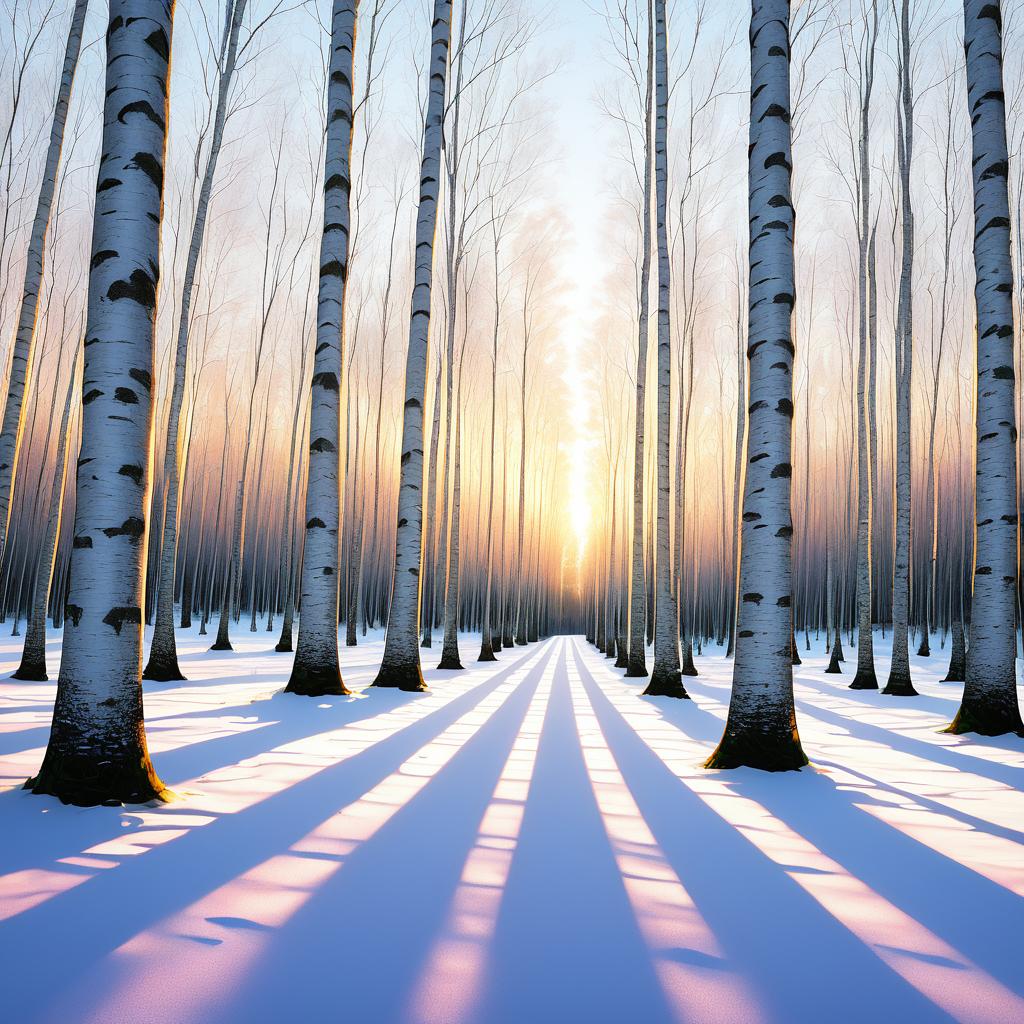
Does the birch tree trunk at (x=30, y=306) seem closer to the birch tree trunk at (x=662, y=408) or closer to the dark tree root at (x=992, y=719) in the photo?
the birch tree trunk at (x=662, y=408)

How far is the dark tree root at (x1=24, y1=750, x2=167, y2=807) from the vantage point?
287 cm

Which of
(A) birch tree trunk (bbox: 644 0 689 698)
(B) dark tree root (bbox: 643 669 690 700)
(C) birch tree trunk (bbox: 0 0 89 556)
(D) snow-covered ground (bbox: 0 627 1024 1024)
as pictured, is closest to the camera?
(D) snow-covered ground (bbox: 0 627 1024 1024)

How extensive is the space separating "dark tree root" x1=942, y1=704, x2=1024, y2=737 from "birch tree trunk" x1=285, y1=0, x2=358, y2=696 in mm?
6565

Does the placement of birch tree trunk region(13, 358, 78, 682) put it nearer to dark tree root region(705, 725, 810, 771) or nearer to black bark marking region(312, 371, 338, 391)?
black bark marking region(312, 371, 338, 391)

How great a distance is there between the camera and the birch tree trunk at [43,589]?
8227 mm

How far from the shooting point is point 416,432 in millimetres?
9211

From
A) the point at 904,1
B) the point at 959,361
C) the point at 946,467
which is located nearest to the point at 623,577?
the point at 959,361

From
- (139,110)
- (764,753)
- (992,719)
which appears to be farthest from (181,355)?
(992,719)

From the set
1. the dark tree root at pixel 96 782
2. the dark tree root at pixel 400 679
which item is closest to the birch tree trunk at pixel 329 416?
the dark tree root at pixel 400 679

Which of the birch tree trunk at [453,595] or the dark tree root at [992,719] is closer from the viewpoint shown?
Answer: the dark tree root at [992,719]

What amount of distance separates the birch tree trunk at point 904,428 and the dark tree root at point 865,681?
3.38 feet

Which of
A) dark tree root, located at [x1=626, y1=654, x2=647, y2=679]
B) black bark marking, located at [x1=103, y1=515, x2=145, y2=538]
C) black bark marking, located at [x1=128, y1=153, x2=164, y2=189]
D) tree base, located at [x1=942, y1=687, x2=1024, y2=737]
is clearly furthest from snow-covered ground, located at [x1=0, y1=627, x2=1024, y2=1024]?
dark tree root, located at [x1=626, y1=654, x2=647, y2=679]

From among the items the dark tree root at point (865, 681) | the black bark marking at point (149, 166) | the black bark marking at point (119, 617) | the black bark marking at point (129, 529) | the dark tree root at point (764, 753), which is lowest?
the dark tree root at point (865, 681)

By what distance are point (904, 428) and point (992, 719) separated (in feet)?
22.9
